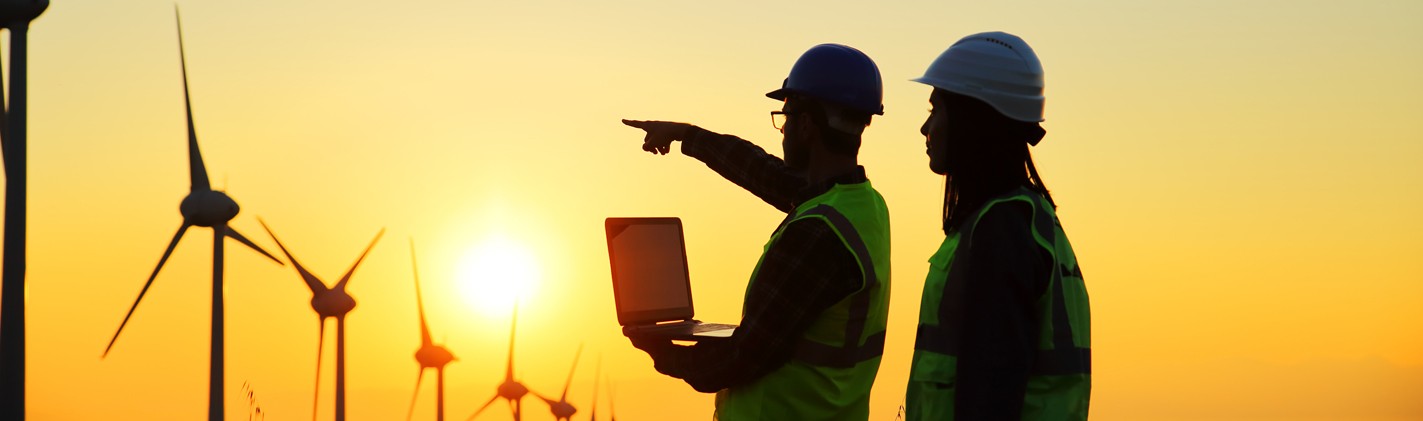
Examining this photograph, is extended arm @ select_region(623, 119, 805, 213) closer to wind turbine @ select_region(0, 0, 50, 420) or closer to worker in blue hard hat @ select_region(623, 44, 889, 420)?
worker in blue hard hat @ select_region(623, 44, 889, 420)

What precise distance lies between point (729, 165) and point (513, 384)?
58.9 m

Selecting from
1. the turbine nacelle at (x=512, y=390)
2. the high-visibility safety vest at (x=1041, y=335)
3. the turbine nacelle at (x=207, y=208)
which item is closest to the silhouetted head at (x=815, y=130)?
the high-visibility safety vest at (x=1041, y=335)

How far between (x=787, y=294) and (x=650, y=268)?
60.2 inches

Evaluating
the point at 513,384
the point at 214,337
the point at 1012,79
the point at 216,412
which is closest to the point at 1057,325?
the point at 1012,79

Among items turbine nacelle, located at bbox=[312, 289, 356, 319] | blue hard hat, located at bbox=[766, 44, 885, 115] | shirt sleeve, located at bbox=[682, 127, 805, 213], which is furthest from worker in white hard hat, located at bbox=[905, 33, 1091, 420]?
turbine nacelle, located at bbox=[312, 289, 356, 319]

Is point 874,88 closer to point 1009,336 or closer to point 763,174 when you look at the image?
point 763,174

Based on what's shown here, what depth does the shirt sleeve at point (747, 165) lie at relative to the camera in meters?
9.65

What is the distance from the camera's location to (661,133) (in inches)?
388

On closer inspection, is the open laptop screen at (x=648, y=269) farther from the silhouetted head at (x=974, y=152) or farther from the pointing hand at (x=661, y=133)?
the silhouetted head at (x=974, y=152)

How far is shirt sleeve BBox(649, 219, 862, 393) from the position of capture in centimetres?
745

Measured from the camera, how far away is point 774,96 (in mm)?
8227

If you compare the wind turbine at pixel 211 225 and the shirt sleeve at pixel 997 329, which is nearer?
the shirt sleeve at pixel 997 329

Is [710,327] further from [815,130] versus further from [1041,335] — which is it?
[1041,335]

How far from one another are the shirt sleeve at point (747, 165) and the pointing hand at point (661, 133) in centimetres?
7
